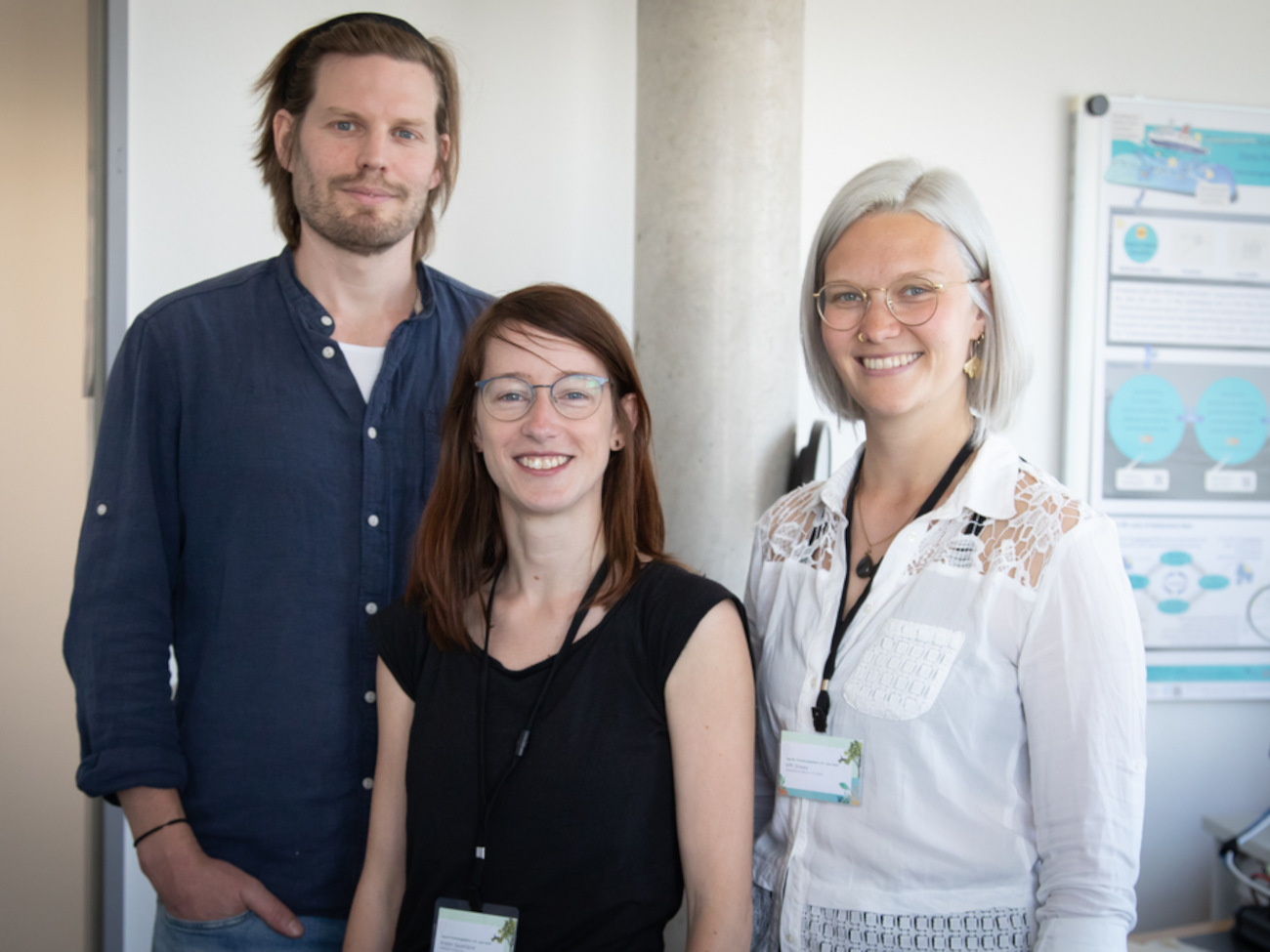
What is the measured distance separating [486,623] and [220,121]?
1.75 m

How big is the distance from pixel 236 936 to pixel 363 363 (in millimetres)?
1055

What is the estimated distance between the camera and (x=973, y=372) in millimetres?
1561

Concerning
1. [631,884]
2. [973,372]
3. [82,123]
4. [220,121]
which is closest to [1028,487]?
[973,372]

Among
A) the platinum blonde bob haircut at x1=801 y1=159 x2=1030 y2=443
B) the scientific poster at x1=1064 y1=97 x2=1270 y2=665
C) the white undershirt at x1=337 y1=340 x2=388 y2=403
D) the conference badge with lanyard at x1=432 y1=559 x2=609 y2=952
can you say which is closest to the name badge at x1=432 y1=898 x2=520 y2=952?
the conference badge with lanyard at x1=432 y1=559 x2=609 y2=952

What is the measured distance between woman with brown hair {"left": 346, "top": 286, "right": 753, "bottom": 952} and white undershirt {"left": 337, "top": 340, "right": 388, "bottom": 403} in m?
0.24

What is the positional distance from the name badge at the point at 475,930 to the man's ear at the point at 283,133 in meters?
1.41

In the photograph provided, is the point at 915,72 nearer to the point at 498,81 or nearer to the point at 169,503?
the point at 498,81

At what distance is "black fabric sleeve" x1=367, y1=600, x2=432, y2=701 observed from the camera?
5.25 feet

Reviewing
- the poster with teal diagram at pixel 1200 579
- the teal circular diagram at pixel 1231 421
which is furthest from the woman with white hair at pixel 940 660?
the teal circular diagram at pixel 1231 421

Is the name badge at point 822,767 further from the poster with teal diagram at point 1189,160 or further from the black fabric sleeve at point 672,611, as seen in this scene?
the poster with teal diagram at point 1189,160

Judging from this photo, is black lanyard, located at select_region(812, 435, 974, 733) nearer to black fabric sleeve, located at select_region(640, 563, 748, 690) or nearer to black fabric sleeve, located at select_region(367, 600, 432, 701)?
black fabric sleeve, located at select_region(640, 563, 748, 690)

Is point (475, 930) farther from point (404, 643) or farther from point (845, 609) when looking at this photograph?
point (845, 609)

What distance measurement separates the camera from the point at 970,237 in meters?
1.50

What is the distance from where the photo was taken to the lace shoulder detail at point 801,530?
1.62m
